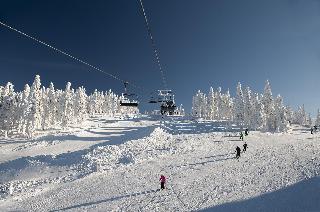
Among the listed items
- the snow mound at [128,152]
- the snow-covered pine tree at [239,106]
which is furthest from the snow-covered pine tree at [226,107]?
the snow mound at [128,152]

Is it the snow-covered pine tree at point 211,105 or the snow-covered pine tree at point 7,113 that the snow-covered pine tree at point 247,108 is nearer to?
the snow-covered pine tree at point 211,105

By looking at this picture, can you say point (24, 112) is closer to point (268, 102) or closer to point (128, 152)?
point (128, 152)

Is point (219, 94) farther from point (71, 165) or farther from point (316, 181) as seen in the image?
point (316, 181)

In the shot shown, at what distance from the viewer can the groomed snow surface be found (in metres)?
27.3

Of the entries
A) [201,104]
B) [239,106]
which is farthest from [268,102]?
[201,104]

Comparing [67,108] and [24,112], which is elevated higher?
[67,108]

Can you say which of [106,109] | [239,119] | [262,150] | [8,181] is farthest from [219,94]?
[8,181]

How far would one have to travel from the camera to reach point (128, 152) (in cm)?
4856

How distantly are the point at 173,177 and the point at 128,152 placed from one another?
48.4 feet

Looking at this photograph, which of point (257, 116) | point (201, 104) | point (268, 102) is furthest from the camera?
point (201, 104)

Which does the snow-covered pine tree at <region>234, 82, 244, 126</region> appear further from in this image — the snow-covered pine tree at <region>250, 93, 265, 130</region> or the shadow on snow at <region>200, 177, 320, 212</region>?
the shadow on snow at <region>200, 177, 320, 212</region>

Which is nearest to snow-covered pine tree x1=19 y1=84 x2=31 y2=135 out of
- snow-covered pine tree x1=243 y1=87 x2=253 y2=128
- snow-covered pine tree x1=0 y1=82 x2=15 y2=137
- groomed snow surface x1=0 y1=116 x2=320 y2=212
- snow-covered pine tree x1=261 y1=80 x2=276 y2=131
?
A: snow-covered pine tree x1=0 y1=82 x2=15 y2=137

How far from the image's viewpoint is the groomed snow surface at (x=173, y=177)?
27328mm

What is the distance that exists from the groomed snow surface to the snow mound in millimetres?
129
